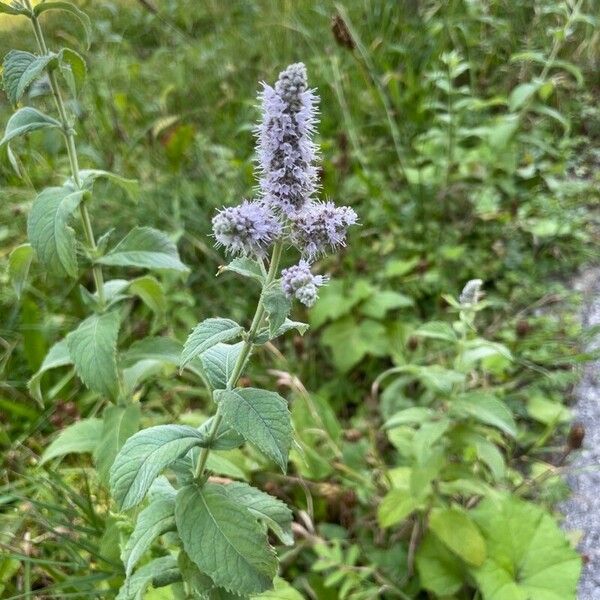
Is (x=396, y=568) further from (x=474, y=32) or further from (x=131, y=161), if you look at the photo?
(x=474, y=32)

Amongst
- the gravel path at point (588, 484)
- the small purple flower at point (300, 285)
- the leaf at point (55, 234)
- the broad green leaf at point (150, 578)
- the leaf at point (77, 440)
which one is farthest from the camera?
the gravel path at point (588, 484)

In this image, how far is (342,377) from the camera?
2.35 meters

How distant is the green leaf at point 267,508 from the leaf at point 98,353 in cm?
36

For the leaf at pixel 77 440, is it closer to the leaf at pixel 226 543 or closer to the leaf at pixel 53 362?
the leaf at pixel 53 362

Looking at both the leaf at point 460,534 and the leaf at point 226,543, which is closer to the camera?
the leaf at point 226,543

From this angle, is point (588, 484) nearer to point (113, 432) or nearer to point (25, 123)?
point (113, 432)

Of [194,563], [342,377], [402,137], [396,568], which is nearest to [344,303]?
[342,377]

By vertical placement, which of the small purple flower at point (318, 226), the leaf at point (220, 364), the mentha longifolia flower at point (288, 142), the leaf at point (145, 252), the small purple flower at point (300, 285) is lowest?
the leaf at point (220, 364)

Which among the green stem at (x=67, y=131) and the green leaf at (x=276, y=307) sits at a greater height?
the green stem at (x=67, y=131)

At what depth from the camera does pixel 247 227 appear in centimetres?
96

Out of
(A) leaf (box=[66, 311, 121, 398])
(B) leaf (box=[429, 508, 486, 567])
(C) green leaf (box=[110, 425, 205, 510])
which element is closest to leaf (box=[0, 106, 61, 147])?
(A) leaf (box=[66, 311, 121, 398])

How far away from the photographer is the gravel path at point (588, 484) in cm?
168

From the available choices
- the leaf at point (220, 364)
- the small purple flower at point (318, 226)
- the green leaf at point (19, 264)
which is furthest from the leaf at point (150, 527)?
the green leaf at point (19, 264)

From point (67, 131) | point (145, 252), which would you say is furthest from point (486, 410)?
point (67, 131)
